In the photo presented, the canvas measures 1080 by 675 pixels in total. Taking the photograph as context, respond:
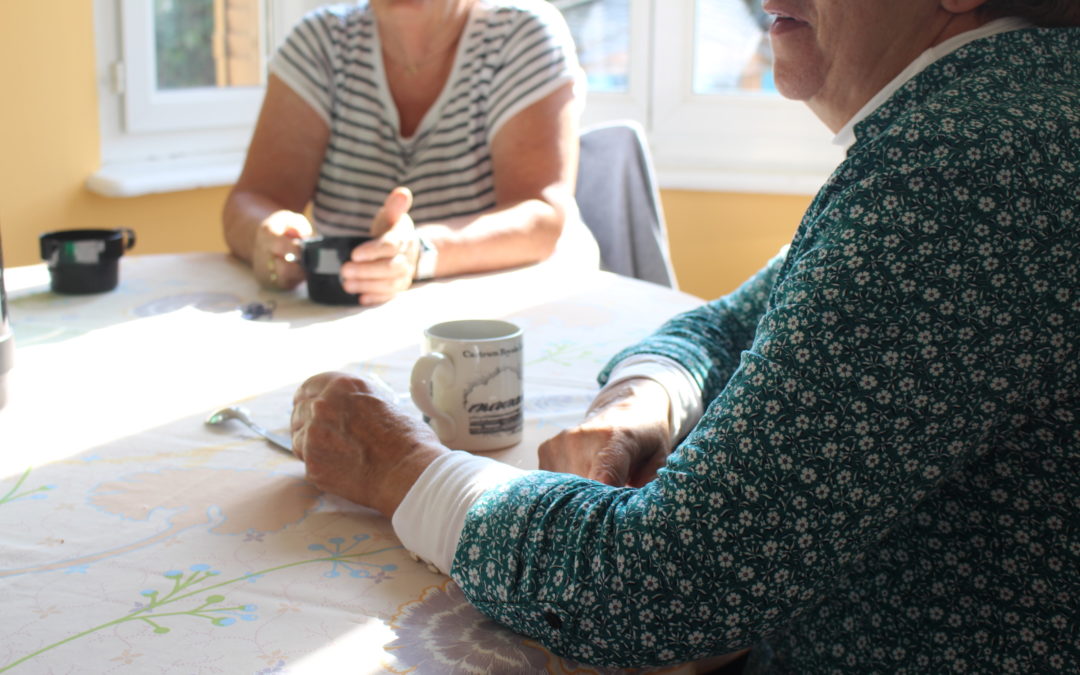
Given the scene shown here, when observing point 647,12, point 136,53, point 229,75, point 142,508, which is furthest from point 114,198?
point 142,508

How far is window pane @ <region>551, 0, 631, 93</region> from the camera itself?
294cm

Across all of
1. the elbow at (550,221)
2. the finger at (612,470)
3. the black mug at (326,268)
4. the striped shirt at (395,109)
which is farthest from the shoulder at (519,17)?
the finger at (612,470)

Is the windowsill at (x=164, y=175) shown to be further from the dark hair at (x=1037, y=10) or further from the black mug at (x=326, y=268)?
the dark hair at (x=1037, y=10)

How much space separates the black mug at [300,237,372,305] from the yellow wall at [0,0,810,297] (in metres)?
1.23

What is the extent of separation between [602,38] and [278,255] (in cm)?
181

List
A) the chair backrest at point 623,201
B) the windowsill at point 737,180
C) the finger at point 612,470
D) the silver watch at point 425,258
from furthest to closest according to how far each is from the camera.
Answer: the windowsill at point 737,180 < the chair backrest at point 623,201 < the silver watch at point 425,258 < the finger at point 612,470

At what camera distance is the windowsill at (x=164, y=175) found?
2389 millimetres

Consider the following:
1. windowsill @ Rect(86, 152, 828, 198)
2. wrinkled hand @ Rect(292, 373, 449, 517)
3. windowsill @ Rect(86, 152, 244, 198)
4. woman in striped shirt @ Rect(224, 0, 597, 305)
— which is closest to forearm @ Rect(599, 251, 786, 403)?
wrinkled hand @ Rect(292, 373, 449, 517)

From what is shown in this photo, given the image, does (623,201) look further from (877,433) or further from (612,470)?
(877,433)

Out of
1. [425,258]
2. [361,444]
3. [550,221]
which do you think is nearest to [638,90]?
[550,221]

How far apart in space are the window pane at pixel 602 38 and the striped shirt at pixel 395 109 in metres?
1.11

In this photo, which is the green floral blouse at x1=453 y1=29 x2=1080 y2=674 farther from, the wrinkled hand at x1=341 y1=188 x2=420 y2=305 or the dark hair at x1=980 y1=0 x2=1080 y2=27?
the wrinkled hand at x1=341 y1=188 x2=420 y2=305

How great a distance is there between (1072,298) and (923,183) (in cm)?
11

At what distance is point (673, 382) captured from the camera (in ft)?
A: 3.26
